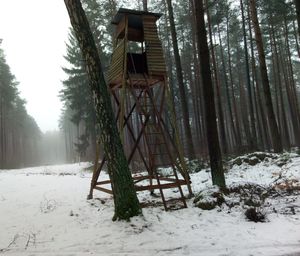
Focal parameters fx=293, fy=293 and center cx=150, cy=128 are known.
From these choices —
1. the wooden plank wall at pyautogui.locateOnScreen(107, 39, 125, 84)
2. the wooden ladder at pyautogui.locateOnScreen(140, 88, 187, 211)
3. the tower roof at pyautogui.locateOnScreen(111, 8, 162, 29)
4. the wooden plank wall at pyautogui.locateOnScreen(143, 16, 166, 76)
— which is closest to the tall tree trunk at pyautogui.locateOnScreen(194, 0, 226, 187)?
the wooden ladder at pyautogui.locateOnScreen(140, 88, 187, 211)

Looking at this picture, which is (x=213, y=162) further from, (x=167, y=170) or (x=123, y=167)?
(x=167, y=170)

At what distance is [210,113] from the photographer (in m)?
9.38

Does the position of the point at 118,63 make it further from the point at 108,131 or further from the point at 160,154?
the point at 108,131

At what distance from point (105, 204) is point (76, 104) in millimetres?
25193

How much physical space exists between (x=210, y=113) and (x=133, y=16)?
4.25m

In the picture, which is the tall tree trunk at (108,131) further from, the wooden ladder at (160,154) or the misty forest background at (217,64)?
the misty forest background at (217,64)

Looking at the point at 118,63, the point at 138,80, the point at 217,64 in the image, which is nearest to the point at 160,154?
the point at 138,80

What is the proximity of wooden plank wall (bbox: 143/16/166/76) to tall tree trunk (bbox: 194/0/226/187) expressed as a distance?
4.46 ft

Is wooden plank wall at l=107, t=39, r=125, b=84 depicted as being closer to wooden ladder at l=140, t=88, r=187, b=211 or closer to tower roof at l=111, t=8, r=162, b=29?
tower roof at l=111, t=8, r=162, b=29

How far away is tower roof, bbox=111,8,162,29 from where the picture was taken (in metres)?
9.78

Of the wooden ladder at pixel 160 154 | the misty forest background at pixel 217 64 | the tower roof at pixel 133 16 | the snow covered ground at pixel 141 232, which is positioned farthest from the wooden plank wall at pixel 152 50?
the misty forest background at pixel 217 64

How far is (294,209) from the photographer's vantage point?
6.92 metres

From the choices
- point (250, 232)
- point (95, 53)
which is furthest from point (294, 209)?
point (95, 53)

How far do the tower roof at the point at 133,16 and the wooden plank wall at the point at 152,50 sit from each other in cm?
16
